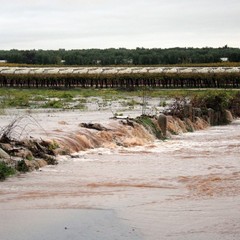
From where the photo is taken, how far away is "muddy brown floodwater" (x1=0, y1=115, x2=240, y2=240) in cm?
1020

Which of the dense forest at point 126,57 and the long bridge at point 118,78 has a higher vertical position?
the dense forest at point 126,57

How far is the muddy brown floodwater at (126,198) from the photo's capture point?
10.2 metres

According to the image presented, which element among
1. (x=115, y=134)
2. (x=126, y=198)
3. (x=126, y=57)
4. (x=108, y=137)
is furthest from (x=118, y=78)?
(x=126, y=198)

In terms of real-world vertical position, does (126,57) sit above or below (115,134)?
above

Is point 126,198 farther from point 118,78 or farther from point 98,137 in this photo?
point 118,78

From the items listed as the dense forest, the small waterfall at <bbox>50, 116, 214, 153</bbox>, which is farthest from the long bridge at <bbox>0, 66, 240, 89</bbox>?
the small waterfall at <bbox>50, 116, 214, 153</bbox>

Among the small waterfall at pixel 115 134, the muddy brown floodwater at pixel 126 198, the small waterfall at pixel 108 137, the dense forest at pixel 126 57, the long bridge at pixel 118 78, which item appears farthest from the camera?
the dense forest at pixel 126 57

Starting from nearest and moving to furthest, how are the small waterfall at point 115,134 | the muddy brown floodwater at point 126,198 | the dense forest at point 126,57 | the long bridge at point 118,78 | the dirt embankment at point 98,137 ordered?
the muddy brown floodwater at point 126,198
the dirt embankment at point 98,137
the small waterfall at point 115,134
the long bridge at point 118,78
the dense forest at point 126,57

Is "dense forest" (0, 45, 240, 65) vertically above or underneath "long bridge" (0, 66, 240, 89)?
above

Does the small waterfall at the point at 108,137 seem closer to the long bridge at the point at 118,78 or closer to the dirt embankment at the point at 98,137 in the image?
the dirt embankment at the point at 98,137

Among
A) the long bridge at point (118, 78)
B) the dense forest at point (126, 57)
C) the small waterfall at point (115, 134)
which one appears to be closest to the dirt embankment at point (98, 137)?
the small waterfall at point (115, 134)

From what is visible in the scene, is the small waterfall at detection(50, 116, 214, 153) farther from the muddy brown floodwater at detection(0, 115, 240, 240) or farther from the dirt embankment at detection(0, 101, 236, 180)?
the muddy brown floodwater at detection(0, 115, 240, 240)

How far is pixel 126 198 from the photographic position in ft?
41.3

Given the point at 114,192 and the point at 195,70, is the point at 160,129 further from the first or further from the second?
the point at 195,70
